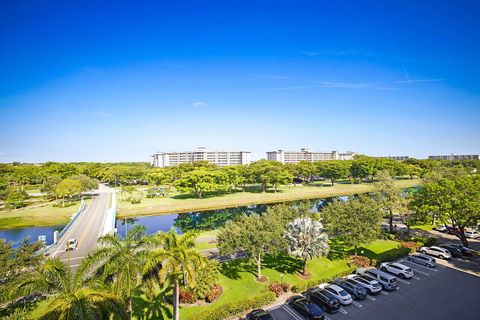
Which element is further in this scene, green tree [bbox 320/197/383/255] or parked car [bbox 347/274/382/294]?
green tree [bbox 320/197/383/255]

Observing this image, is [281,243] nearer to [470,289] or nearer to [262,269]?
[262,269]

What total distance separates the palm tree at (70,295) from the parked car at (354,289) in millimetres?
17593

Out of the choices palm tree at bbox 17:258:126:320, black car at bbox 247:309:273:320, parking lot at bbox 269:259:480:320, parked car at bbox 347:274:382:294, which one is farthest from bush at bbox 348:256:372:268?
palm tree at bbox 17:258:126:320

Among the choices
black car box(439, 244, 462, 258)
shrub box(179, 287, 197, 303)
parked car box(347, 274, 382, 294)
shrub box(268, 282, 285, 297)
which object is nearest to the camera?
shrub box(179, 287, 197, 303)

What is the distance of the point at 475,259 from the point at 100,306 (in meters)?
36.2

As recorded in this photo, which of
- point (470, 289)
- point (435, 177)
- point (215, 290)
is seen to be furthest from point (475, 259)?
point (215, 290)

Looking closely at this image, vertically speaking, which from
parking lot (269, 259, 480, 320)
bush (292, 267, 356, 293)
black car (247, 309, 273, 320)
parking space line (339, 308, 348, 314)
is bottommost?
parking space line (339, 308, 348, 314)

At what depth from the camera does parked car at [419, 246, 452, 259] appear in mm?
27847

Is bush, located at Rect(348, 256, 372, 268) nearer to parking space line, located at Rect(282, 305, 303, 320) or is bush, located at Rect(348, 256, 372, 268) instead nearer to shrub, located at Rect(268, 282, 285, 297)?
shrub, located at Rect(268, 282, 285, 297)

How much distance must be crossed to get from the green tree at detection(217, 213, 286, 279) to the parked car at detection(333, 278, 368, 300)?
5830 mm

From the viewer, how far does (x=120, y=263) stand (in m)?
14.5

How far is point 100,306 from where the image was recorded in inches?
Answer: 460

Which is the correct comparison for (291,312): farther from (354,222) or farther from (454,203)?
(454,203)

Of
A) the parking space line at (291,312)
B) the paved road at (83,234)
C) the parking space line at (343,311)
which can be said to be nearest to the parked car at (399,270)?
the parking space line at (343,311)
